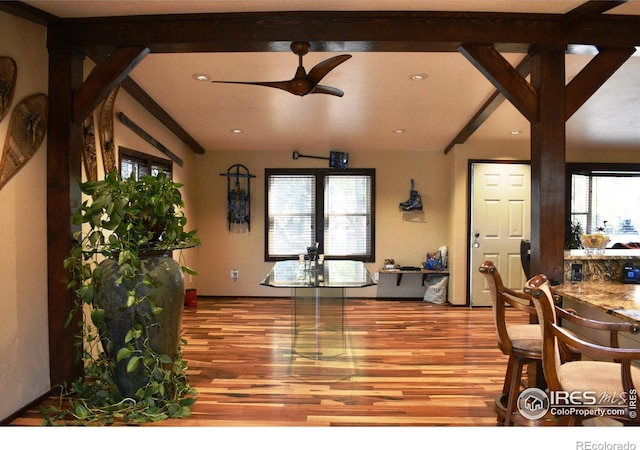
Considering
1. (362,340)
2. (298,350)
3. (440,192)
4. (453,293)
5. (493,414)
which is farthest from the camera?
(440,192)

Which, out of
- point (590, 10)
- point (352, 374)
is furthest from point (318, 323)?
point (590, 10)

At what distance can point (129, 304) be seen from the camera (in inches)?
99.7

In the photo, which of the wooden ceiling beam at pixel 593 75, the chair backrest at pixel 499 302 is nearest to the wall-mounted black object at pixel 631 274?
the wooden ceiling beam at pixel 593 75

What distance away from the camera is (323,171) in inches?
247

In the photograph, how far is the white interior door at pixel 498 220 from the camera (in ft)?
19.0

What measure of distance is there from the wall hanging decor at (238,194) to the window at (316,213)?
0.94ft

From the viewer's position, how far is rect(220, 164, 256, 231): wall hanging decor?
6.21 metres

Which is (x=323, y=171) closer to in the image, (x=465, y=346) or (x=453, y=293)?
(x=453, y=293)

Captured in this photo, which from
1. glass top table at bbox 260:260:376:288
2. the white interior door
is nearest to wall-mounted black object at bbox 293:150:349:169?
the white interior door

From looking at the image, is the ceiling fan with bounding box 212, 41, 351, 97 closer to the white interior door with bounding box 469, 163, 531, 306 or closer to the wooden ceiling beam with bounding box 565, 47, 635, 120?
the wooden ceiling beam with bounding box 565, 47, 635, 120

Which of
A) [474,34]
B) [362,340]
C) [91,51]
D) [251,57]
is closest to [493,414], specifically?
[362,340]

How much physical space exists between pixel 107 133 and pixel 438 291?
183 inches

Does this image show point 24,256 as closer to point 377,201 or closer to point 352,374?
point 352,374

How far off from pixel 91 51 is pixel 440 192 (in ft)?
15.8
